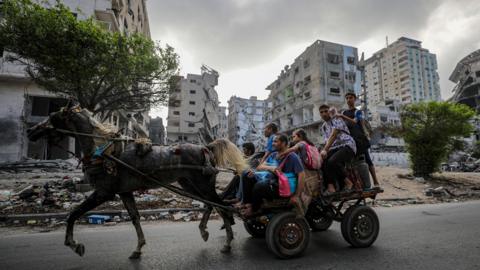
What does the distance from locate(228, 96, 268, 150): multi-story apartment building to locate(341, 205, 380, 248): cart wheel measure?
6584cm

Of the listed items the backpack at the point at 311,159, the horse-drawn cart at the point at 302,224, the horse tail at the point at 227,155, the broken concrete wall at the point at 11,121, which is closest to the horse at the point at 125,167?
the horse tail at the point at 227,155

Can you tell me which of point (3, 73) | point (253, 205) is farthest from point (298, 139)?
point (3, 73)

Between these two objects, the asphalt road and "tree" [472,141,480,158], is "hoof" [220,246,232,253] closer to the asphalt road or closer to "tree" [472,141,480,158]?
the asphalt road

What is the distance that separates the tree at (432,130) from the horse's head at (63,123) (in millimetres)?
20007

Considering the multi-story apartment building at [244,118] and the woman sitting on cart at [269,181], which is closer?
the woman sitting on cart at [269,181]

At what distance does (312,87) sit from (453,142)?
28.5 metres

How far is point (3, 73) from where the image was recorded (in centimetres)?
2041

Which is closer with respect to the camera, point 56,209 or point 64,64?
point 56,209

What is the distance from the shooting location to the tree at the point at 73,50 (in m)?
9.48

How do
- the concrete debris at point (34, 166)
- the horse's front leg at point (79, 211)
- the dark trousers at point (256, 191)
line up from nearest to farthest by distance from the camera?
the horse's front leg at point (79, 211)
the dark trousers at point (256, 191)
the concrete debris at point (34, 166)

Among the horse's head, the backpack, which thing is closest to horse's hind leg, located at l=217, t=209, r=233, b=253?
the backpack

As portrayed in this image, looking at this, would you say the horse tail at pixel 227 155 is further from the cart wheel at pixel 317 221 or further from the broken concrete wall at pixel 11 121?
the broken concrete wall at pixel 11 121

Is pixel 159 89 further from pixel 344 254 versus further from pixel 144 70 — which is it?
pixel 344 254

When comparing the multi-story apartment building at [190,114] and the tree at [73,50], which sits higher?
the multi-story apartment building at [190,114]
